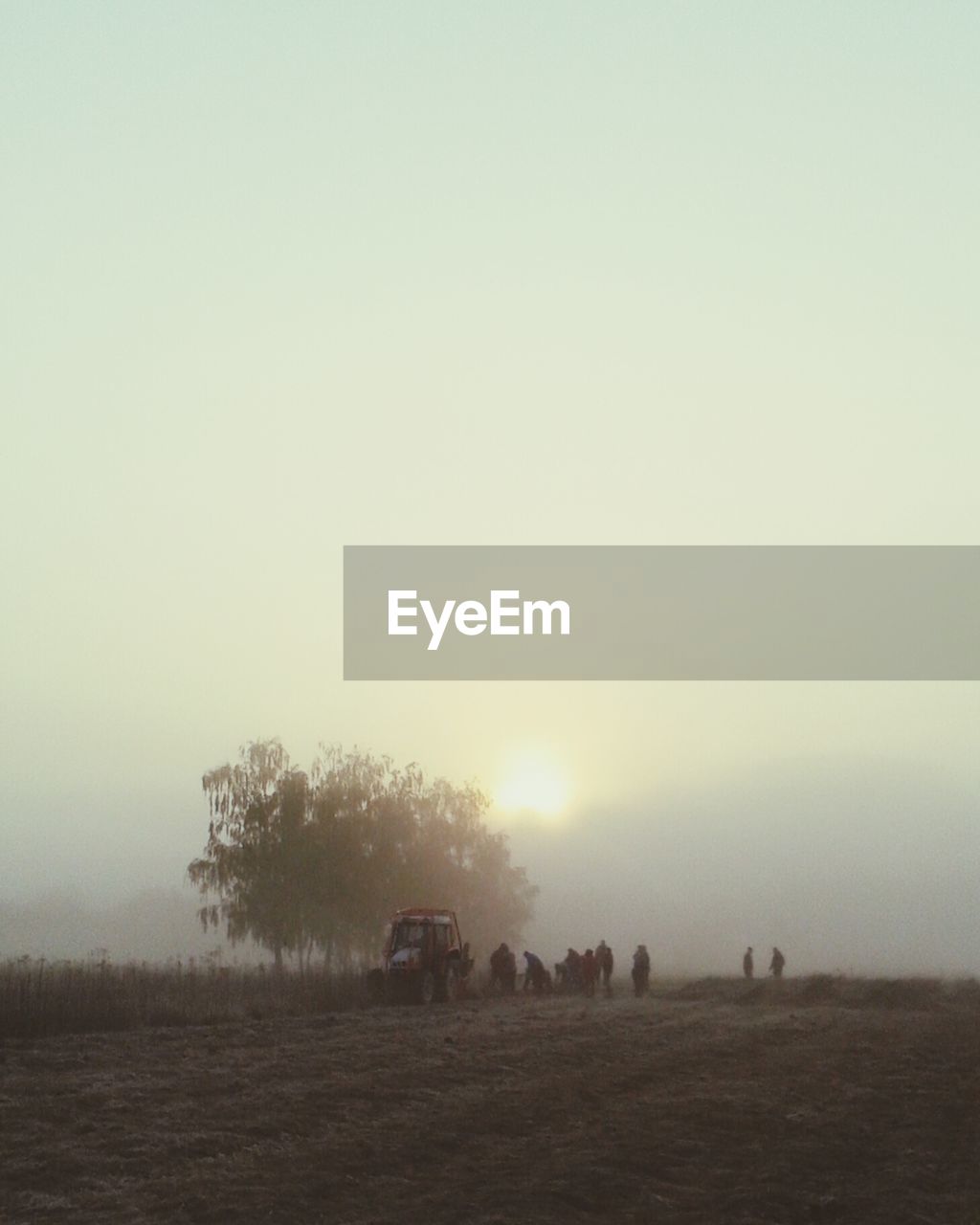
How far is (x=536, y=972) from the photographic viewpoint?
156ft

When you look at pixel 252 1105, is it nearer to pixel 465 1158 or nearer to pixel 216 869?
pixel 465 1158

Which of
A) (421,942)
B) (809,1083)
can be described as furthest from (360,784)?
(809,1083)

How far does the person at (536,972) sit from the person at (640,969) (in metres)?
3.01

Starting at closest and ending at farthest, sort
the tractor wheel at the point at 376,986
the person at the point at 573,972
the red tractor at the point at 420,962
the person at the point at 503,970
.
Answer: the tractor wheel at the point at 376,986 → the red tractor at the point at 420,962 → the person at the point at 503,970 → the person at the point at 573,972

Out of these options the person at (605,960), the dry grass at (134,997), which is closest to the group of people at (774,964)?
the person at (605,960)

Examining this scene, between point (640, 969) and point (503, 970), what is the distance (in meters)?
4.23

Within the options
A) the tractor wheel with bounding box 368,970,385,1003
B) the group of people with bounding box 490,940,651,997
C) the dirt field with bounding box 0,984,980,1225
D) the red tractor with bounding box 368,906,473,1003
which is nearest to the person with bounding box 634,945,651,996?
the group of people with bounding box 490,940,651,997

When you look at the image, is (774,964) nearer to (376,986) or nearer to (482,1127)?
(376,986)

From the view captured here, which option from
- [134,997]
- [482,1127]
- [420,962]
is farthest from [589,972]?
[482,1127]

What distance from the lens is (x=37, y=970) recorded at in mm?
28797

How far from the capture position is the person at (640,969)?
46.0 metres

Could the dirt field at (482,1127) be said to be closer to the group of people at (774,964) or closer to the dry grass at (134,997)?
the dry grass at (134,997)

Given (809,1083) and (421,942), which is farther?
(421,942)

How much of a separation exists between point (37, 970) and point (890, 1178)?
18541 mm
